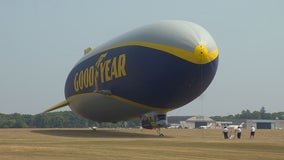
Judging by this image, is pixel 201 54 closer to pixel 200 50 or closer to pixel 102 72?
pixel 200 50

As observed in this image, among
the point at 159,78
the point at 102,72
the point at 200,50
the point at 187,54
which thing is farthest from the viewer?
the point at 102,72

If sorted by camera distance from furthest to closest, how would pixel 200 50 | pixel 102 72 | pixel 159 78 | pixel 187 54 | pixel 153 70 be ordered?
pixel 102 72, pixel 159 78, pixel 153 70, pixel 200 50, pixel 187 54

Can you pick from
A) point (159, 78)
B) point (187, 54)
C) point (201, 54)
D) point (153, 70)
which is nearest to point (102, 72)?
point (153, 70)

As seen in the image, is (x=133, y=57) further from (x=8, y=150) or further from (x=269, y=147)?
(x=8, y=150)

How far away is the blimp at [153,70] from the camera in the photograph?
39.0 meters

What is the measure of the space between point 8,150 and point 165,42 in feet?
58.7

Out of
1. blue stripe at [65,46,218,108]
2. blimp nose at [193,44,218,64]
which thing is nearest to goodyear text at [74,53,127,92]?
blue stripe at [65,46,218,108]

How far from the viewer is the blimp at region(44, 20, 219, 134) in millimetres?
39031

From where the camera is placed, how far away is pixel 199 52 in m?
38.7

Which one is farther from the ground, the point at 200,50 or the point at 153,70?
the point at 200,50

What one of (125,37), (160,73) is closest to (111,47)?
(125,37)

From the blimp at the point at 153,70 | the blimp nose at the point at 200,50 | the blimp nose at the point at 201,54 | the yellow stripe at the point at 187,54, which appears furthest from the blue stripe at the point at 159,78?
the blimp nose at the point at 200,50

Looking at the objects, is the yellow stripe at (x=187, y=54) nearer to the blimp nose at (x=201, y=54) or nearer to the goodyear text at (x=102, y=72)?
the blimp nose at (x=201, y=54)

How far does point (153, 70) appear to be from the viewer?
39.9 metres
